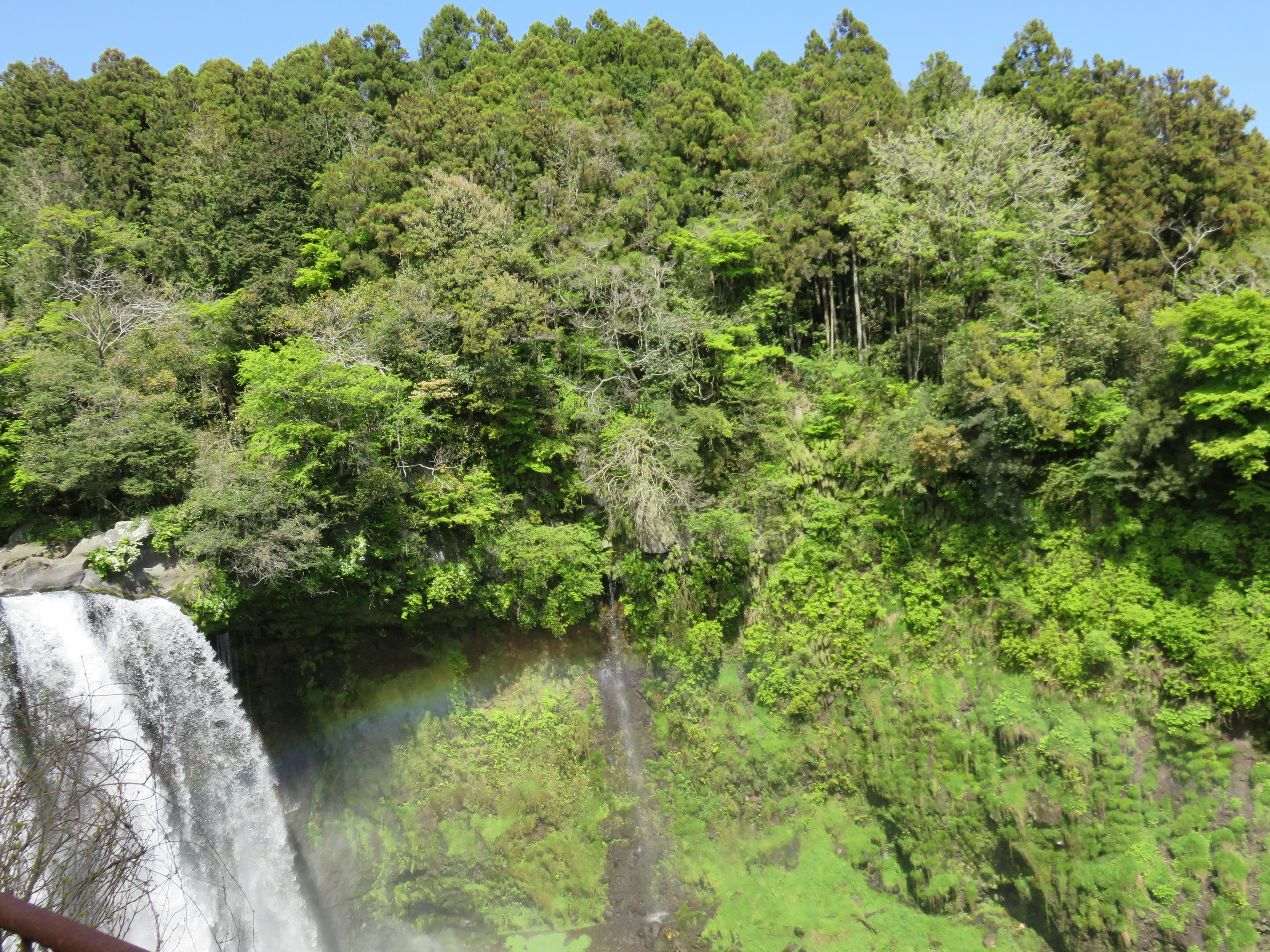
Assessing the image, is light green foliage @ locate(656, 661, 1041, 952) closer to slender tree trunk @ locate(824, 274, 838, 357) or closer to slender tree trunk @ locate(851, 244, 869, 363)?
slender tree trunk @ locate(851, 244, 869, 363)

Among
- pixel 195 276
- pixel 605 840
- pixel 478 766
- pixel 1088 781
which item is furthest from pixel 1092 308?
pixel 195 276

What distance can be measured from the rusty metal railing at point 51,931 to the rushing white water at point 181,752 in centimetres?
1241

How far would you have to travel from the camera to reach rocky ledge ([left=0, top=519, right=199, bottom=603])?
47.6 ft

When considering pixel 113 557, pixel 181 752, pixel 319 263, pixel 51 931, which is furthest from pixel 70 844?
pixel 319 263

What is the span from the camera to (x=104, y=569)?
14820 millimetres

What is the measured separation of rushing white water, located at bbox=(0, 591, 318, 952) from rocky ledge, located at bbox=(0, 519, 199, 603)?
0.51m

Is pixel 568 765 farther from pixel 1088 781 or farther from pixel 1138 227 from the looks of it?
pixel 1138 227

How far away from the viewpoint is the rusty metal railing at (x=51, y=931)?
208cm

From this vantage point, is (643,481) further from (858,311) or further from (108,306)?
(108,306)

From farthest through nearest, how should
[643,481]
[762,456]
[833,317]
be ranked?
[833,317]
[762,456]
[643,481]

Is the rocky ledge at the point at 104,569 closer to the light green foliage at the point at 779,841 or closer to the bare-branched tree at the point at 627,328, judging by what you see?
the bare-branched tree at the point at 627,328

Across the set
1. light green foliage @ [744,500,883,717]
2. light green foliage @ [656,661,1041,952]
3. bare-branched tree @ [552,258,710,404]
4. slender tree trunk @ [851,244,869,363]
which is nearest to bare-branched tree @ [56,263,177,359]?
bare-branched tree @ [552,258,710,404]

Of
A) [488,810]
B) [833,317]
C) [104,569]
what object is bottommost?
[488,810]

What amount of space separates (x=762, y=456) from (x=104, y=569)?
16.2 meters
